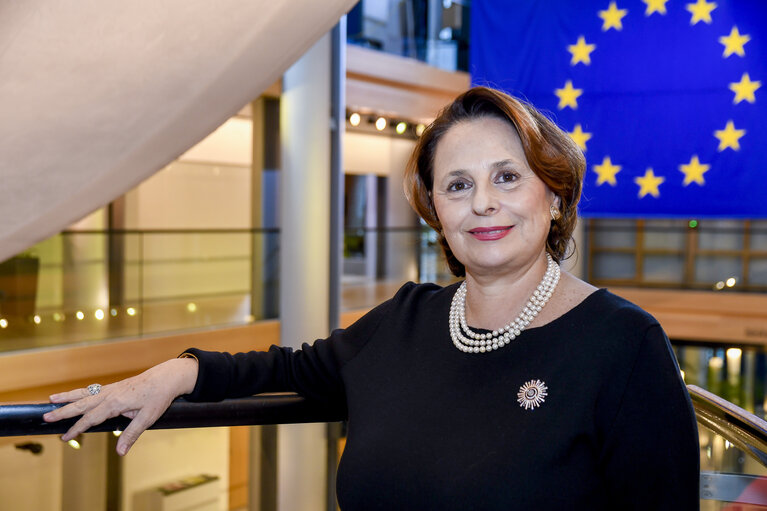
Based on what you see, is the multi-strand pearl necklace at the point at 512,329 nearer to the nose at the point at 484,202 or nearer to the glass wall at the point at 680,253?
the nose at the point at 484,202

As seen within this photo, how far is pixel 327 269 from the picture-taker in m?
7.33

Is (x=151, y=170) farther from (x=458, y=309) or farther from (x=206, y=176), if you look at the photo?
(x=206, y=176)

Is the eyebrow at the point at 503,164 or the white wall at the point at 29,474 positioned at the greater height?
the eyebrow at the point at 503,164

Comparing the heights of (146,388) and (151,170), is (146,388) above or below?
below

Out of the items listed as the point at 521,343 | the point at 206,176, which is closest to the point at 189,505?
the point at 521,343

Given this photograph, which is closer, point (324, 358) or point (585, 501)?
point (585, 501)

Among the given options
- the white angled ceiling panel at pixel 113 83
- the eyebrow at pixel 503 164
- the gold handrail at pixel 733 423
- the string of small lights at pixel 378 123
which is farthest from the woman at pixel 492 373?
the string of small lights at pixel 378 123

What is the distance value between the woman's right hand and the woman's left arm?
865 mm

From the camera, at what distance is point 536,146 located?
152cm

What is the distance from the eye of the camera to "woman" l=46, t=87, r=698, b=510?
131 cm

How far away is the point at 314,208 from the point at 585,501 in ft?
19.5

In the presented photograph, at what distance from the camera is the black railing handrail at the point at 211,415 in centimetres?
153

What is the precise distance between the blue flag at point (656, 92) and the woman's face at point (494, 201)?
349 centimetres

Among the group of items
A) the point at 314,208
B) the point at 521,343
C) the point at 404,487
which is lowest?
the point at 404,487
